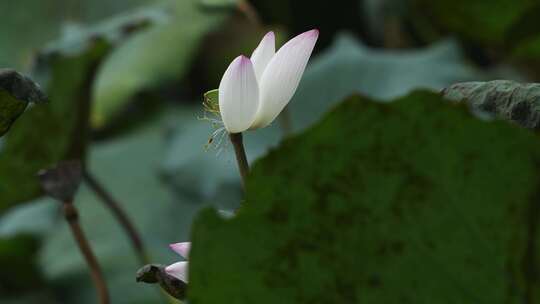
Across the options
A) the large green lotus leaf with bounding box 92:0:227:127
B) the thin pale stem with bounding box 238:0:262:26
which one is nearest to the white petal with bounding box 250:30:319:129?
the thin pale stem with bounding box 238:0:262:26

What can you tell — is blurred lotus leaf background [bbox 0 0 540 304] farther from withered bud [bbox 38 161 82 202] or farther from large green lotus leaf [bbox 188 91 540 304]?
withered bud [bbox 38 161 82 202]

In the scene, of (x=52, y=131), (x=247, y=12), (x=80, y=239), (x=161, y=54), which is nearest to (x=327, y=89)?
(x=247, y=12)

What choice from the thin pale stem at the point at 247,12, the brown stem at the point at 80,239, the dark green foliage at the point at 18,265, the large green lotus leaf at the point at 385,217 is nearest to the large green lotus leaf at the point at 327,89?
the thin pale stem at the point at 247,12

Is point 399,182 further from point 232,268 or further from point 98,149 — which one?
point 98,149

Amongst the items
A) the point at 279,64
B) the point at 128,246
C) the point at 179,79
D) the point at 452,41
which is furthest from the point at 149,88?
the point at 279,64

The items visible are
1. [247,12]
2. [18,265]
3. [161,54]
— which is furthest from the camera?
[161,54]

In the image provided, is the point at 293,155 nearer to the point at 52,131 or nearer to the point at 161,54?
the point at 52,131
